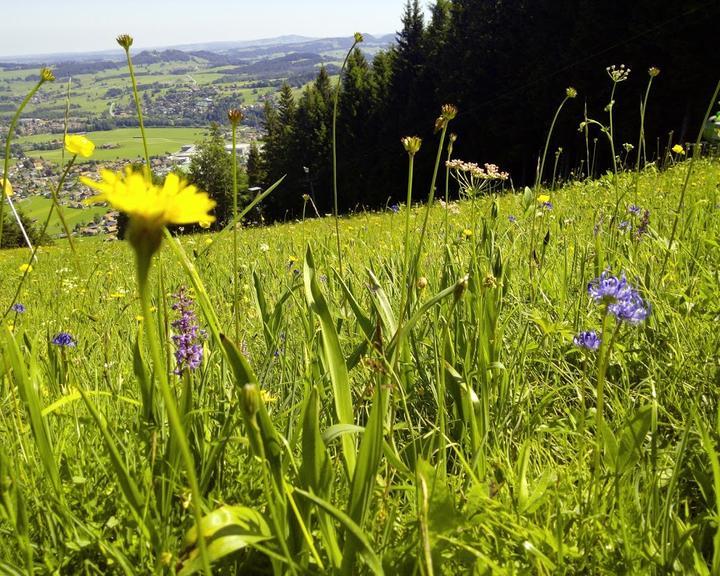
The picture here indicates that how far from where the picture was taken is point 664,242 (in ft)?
6.27

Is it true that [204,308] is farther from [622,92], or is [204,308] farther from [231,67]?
[231,67]

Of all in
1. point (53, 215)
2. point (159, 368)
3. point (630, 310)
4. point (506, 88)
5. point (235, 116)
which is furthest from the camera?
point (506, 88)

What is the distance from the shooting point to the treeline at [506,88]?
1777 centimetres

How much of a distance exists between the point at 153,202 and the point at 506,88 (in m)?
25.9

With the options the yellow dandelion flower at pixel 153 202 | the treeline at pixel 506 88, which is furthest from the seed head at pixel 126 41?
the treeline at pixel 506 88

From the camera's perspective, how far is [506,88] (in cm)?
2394

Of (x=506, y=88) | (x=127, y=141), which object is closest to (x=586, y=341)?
(x=506, y=88)

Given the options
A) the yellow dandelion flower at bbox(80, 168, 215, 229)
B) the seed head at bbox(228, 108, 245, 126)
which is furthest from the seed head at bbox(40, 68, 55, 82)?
the yellow dandelion flower at bbox(80, 168, 215, 229)

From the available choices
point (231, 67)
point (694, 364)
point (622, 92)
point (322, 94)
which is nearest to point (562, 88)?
point (622, 92)

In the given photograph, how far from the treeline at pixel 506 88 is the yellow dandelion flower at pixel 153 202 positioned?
10242mm

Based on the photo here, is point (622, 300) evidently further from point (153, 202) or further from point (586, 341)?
point (153, 202)

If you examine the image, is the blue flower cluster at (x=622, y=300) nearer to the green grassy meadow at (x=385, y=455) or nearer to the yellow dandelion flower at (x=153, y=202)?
the green grassy meadow at (x=385, y=455)

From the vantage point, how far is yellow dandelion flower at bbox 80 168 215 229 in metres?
0.47

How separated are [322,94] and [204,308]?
38946mm
